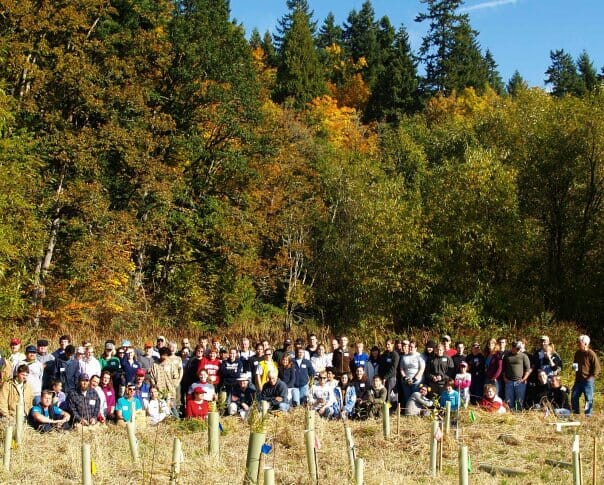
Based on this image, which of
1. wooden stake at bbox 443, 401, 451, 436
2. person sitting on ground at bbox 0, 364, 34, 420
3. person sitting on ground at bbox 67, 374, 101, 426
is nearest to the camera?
wooden stake at bbox 443, 401, 451, 436

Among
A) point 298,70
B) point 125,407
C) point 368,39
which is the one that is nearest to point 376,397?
point 125,407

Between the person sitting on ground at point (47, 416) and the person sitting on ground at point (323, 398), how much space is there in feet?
12.0

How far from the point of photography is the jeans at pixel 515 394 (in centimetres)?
1122

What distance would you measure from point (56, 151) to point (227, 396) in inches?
520

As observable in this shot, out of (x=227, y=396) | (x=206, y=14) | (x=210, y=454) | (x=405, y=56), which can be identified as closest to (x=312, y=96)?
(x=405, y=56)

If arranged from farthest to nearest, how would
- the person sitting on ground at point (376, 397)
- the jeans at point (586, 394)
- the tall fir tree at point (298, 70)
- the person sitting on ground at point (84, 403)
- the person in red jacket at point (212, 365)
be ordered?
the tall fir tree at point (298, 70), the person in red jacket at point (212, 365), the jeans at point (586, 394), the person sitting on ground at point (376, 397), the person sitting on ground at point (84, 403)

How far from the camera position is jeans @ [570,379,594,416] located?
1078 cm

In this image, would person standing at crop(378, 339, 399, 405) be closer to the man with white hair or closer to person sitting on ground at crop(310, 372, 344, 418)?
person sitting on ground at crop(310, 372, 344, 418)

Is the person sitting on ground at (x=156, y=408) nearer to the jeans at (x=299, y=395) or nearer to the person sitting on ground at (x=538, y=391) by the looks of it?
the jeans at (x=299, y=395)

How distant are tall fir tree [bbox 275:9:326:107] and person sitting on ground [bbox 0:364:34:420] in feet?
115

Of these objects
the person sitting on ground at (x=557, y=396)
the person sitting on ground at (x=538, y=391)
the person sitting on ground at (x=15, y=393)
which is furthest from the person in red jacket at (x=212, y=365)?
the person sitting on ground at (x=557, y=396)

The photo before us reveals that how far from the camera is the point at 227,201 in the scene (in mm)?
28281

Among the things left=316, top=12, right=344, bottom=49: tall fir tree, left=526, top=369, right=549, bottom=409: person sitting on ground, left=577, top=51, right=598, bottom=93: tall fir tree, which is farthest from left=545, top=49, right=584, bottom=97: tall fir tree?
left=526, top=369, right=549, bottom=409: person sitting on ground

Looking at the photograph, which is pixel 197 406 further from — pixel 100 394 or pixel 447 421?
pixel 447 421
